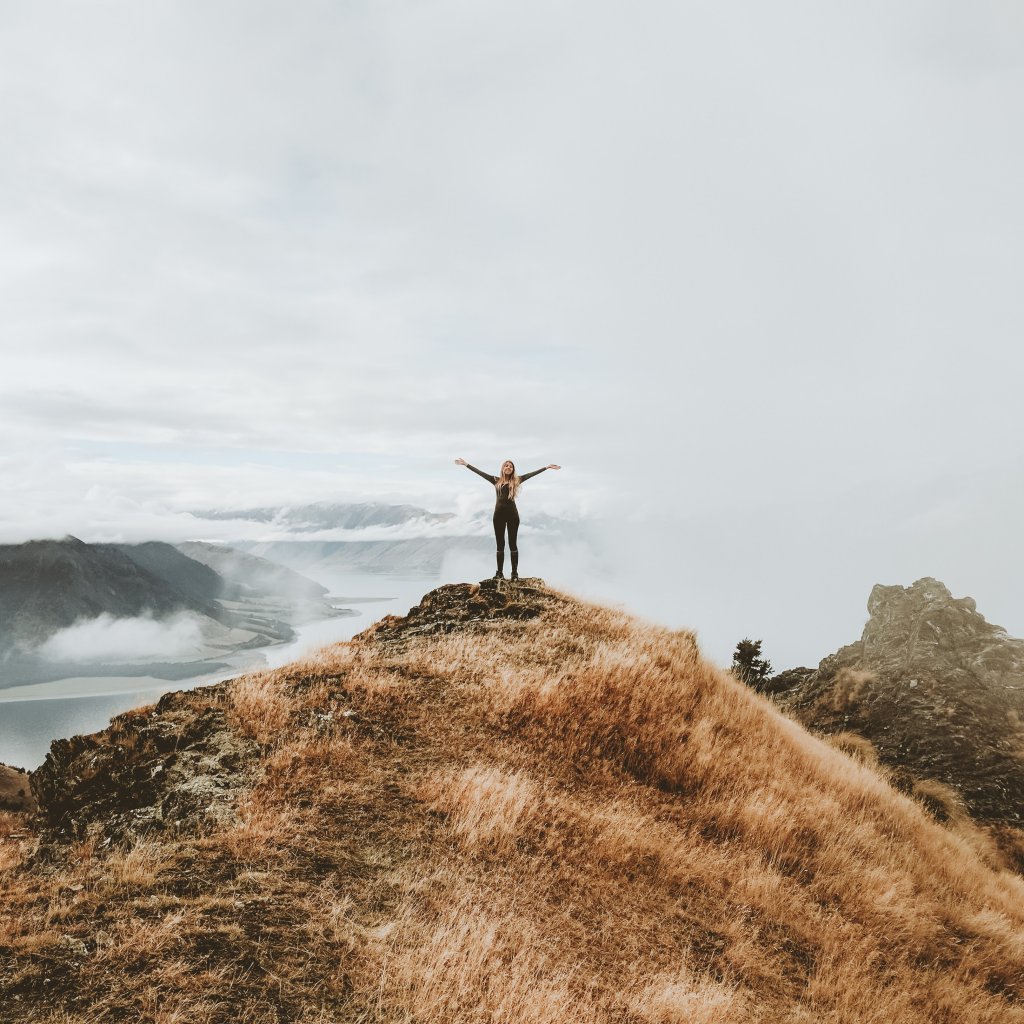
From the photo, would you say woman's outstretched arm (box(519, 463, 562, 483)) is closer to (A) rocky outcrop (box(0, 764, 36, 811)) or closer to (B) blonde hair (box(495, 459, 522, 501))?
(B) blonde hair (box(495, 459, 522, 501))

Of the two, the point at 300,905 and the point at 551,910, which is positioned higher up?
the point at 300,905

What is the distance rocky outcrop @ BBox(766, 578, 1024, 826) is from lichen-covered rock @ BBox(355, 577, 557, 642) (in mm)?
13029

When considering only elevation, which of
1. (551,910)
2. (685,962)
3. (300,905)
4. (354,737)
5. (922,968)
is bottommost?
(922,968)

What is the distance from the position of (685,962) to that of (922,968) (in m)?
3.29

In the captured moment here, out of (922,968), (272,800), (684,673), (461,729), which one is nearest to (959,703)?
(684,673)

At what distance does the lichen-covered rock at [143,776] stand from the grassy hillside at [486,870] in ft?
0.14

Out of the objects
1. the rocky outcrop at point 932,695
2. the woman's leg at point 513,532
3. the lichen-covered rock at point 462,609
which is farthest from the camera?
the rocky outcrop at point 932,695

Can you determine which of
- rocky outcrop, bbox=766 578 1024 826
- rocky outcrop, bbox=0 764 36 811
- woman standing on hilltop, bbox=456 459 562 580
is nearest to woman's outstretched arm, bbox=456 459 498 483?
woman standing on hilltop, bbox=456 459 562 580

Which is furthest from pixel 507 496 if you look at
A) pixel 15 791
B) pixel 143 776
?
pixel 15 791

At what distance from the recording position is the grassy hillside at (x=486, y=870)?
4.73 meters

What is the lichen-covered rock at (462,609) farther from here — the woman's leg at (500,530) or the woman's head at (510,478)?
the woman's head at (510,478)

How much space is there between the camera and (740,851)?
8.07 m

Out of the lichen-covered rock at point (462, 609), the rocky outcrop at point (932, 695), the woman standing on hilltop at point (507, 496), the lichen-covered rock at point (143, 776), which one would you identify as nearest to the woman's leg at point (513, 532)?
the woman standing on hilltop at point (507, 496)

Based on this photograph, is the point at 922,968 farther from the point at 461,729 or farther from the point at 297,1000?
the point at 297,1000
